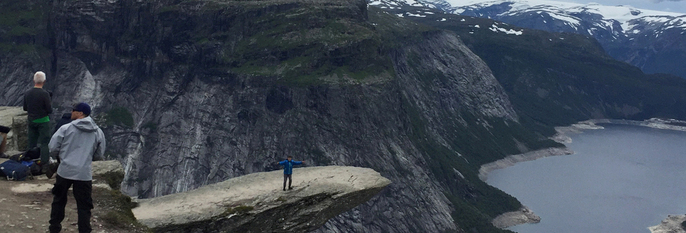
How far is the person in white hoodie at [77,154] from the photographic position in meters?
20.0

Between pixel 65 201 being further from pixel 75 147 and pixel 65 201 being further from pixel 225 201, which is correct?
pixel 225 201

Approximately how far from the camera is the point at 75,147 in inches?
790

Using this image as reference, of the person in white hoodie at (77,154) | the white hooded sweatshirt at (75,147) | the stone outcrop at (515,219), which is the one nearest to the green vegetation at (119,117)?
the stone outcrop at (515,219)

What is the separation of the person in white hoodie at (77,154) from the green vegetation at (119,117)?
131m

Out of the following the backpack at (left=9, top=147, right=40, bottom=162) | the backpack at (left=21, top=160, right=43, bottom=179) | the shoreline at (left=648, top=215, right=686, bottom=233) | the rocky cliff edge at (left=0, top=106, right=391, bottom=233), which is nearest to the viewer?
the rocky cliff edge at (left=0, top=106, right=391, bottom=233)

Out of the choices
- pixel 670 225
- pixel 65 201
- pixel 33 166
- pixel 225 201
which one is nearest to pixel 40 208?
pixel 65 201

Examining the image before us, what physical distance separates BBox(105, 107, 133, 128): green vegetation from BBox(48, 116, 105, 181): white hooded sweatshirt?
433ft

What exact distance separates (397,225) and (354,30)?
57320mm

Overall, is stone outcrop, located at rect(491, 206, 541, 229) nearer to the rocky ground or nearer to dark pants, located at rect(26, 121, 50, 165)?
the rocky ground

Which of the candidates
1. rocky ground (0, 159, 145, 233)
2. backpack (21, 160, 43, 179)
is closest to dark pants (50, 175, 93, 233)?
rocky ground (0, 159, 145, 233)

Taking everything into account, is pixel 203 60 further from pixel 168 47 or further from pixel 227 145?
pixel 227 145

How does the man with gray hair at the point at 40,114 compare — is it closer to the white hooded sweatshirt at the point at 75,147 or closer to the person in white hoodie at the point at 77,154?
the person in white hoodie at the point at 77,154

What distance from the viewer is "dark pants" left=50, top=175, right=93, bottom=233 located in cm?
2044

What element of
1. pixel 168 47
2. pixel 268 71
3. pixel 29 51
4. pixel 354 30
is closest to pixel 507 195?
pixel 354 30
